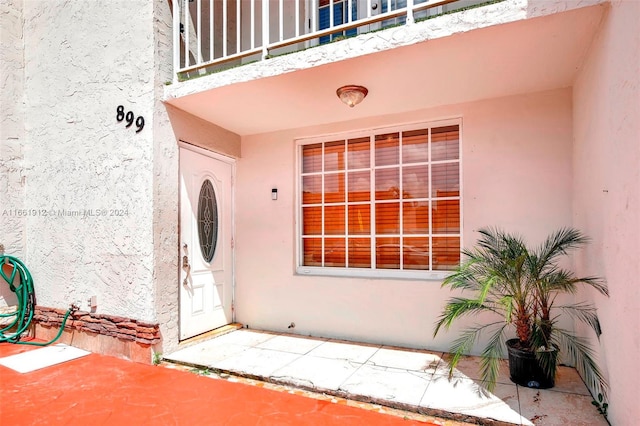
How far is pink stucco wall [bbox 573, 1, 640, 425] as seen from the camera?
8.30ft

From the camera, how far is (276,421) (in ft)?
10.8

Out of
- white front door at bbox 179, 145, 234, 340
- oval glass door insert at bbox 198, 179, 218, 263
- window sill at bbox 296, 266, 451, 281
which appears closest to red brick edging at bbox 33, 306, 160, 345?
white front door at bbox 179, 145, 234, 340

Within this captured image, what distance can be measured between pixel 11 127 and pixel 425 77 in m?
6.19

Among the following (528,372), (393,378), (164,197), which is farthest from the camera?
(164,197)

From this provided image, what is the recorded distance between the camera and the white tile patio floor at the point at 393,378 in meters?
3.30

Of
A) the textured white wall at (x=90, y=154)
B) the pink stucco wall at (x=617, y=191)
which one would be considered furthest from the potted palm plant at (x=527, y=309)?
the textured white wall at (x=90, y=154)

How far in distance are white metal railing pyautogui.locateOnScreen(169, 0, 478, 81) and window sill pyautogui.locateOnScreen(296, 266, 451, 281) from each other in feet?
10.3

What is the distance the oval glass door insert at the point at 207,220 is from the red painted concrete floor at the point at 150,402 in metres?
1.82

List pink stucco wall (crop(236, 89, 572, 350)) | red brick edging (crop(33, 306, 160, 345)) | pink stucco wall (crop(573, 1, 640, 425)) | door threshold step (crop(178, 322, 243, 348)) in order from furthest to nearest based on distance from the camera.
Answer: door threshold step (crop(178, 322, 243, 348)), red brick edging (crop(33, 306, 160, 345)), pink stucco wall (crop(236, 89, 572, 350)), pink stucco wall (crop(573, 1, 640, 425))

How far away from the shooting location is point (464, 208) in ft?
16.0

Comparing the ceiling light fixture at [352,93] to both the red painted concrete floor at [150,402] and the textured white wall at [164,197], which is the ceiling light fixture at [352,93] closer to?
the textured white wall at [164,197]

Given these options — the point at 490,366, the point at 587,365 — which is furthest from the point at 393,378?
the point at 587,365

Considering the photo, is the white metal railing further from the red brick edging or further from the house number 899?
the red brick edging

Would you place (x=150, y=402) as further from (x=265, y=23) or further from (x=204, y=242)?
(x=265, y=23)
